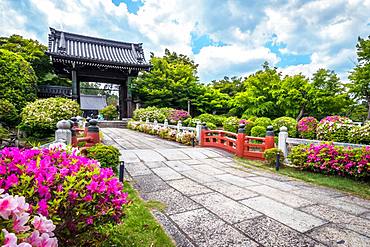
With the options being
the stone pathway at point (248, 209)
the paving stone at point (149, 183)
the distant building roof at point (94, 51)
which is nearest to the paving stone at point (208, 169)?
the stone pathway at point (248, 209)

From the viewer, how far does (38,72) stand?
16.8m

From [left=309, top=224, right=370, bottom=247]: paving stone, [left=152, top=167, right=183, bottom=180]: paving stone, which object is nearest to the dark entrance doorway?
[left=152, top=167, right=183, bottom=180]: paving stone

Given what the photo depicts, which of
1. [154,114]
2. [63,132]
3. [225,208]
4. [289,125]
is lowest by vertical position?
[225,208]

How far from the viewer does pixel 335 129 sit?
7.63 m

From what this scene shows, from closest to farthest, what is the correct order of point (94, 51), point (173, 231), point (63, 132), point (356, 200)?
point (173, 231) < point (356, 200) < point (63, 132) < point (94, 51)

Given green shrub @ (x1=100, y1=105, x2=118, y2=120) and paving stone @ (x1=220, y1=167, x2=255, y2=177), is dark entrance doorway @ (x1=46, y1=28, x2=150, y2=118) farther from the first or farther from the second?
paving stone @ (x1=220, y1=167, x2=255, y2=177)

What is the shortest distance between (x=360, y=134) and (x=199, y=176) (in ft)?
18.6

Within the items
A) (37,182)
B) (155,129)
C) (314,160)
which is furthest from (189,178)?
(155,129)

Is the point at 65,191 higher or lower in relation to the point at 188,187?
higher

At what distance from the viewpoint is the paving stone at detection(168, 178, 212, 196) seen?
12.2 ft

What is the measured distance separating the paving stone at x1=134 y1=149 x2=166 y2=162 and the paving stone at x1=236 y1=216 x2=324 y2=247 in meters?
3.82

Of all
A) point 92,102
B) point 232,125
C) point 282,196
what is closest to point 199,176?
point 282,196

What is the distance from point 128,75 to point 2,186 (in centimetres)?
1421

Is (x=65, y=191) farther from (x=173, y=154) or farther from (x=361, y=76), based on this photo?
(x=361, y=76)
